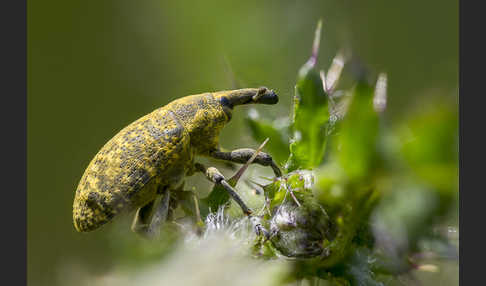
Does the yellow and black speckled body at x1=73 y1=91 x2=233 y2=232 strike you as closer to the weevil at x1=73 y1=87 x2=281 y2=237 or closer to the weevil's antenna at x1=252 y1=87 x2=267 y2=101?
the weevil at x1=73 y1=87 x2=281 y2=237

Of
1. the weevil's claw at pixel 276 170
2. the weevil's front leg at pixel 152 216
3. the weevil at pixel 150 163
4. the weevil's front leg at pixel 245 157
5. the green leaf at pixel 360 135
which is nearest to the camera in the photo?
the green leaf at pixel 360 135

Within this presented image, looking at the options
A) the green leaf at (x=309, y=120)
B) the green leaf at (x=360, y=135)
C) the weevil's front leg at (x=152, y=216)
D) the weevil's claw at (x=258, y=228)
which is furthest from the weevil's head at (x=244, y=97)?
the green leaf at (x=360, y=135)

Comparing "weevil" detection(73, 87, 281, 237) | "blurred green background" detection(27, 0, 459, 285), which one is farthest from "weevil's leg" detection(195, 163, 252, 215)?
"blurred green background" detection(27, 0, 459, 285)

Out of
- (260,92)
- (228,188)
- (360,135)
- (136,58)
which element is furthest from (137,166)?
(360,135)

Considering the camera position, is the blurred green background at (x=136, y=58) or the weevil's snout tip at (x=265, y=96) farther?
the blurred green background at (x=136, y=58)

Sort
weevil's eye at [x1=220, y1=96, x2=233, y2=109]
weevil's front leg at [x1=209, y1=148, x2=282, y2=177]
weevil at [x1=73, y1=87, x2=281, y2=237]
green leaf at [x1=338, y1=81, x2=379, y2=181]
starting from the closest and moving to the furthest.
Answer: green leaf at [x1=338, y1=81, x2=379, y2=181] < weevil's front leg at [x1=209, y1=148, x2=282, y2=177] < weevil at [x1=73, y1=87, x2=281, y2=237] < weevil's eye at [x1=220, y1=96, x2=233, y2=109]

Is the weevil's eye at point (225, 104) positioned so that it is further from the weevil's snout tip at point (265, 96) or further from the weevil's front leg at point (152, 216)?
the weevil's front leg at point (152, 216)

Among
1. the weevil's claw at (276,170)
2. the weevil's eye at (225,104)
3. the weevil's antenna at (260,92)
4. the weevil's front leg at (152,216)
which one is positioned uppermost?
the weevil's antenna at (260,92)

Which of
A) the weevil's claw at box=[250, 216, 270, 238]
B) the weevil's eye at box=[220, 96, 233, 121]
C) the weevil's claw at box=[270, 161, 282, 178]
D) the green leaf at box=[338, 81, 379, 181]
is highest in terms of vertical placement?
the weevil's eye at box=[220, 96, 233, 121]
